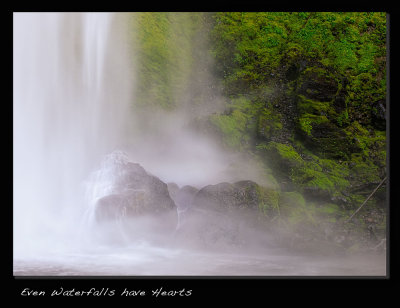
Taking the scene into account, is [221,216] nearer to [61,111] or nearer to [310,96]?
[310,96]

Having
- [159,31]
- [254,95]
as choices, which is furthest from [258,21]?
[159,31]

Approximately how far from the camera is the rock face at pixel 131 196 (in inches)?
236

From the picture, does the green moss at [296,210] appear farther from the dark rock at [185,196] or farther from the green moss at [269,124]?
the dark rock at [185,196]

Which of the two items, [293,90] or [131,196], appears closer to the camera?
[131,196]

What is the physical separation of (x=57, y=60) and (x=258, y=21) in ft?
11.2

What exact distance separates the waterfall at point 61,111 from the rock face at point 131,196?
31 cm

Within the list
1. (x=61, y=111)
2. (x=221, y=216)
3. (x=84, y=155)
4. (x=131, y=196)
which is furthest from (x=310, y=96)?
(x=61, y=111)

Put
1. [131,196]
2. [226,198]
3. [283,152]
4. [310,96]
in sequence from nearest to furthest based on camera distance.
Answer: [131,196] < [226,198] < [283,152] < [310,96]

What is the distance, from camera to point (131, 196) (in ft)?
19.8

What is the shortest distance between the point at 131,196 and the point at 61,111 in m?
1.72

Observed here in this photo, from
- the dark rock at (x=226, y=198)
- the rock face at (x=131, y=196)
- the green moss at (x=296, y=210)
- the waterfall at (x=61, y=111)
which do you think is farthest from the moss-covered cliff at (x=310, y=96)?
the waterfall at (x=61, y=111)

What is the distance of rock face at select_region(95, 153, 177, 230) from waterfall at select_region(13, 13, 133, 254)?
306 mm

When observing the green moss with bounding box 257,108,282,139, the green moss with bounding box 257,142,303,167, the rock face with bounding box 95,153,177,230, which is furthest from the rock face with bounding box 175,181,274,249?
the green moss with bounding box 257,108,282,139

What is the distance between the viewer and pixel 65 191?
6.05 m
